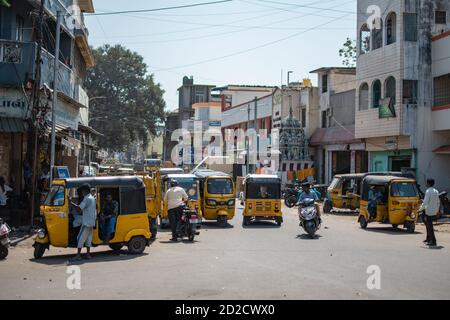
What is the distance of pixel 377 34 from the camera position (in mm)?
35344

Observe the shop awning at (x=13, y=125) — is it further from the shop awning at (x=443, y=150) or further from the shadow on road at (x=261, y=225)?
the shop awning at (x=443, y=150)

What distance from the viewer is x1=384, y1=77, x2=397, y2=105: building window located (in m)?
33.1

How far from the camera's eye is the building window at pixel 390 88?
3312cm

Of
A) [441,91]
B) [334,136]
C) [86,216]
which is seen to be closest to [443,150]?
[441,91]

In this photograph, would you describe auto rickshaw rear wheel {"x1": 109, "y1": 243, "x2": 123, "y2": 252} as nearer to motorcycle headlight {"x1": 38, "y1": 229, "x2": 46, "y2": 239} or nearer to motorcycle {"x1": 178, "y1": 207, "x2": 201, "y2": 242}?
motorcycle headlight {"x1": 38, "y1": 229, "x2": 46, "y2": 239}

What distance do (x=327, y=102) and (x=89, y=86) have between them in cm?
2929

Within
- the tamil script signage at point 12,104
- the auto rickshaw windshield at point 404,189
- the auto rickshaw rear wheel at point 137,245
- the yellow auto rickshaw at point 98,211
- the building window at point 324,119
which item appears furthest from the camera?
the building window at point 324,119

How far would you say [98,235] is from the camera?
45.8ft

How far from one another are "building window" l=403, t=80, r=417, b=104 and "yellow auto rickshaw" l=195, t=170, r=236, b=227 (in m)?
13.9

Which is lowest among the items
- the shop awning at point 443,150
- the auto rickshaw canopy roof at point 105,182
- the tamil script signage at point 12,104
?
the auto rickshaw canopy roof at point 105,182

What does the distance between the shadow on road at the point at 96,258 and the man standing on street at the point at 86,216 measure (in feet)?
Answer: 1.18

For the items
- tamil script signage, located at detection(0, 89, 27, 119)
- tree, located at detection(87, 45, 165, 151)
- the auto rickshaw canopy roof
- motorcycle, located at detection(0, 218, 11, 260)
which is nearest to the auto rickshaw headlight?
motorcycle, located at detection(0, 218, 11, 260)

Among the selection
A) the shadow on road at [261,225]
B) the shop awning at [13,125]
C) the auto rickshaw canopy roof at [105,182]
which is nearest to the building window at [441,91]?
the shadow on road at [261,225]

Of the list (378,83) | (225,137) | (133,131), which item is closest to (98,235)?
(378,83)
